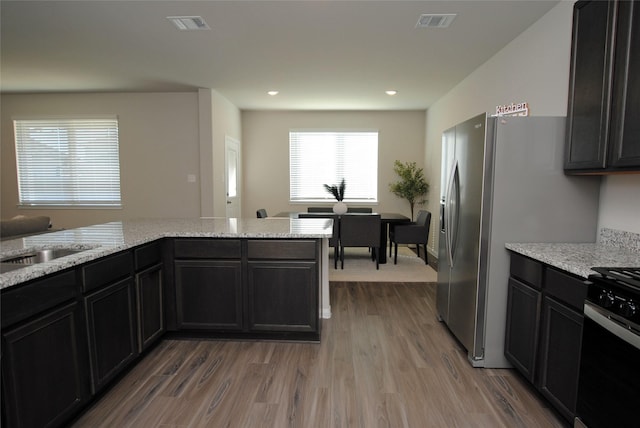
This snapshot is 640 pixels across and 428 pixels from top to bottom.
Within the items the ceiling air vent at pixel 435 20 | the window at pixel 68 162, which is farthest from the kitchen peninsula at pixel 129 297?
the window at pixel 68 162

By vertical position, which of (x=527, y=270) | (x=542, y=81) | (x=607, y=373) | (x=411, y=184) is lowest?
(x=607, y=373)

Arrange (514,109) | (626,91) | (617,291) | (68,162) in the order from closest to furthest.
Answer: (617,291)
(626,91)
(514,109)
(68,162)

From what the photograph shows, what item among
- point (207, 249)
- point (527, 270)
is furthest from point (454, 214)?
point (207, 249)

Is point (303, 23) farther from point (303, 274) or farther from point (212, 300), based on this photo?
point (212, 300)

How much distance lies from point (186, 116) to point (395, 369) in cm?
512

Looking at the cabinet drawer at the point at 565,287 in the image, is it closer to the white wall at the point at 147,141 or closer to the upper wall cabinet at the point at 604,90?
the upper wall cabinet at the point at 604,90

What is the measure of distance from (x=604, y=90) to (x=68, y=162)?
23.8 ft

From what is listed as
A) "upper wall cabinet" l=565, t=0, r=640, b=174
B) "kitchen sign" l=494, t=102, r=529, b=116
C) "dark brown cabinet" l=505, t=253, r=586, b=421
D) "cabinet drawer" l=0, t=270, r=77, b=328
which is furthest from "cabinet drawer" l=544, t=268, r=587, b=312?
"cabinet drawer" l=0, t=270, r=77, b=328

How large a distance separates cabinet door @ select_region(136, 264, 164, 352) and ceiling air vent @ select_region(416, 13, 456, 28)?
9.73 feet

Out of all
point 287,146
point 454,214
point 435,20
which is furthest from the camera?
point 287,146

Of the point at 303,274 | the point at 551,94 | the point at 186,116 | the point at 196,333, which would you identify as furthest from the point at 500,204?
the point at 186,116

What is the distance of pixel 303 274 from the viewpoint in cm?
271

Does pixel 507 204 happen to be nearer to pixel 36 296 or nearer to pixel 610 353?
pixel 610 353

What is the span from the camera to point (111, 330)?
6.88 ft
